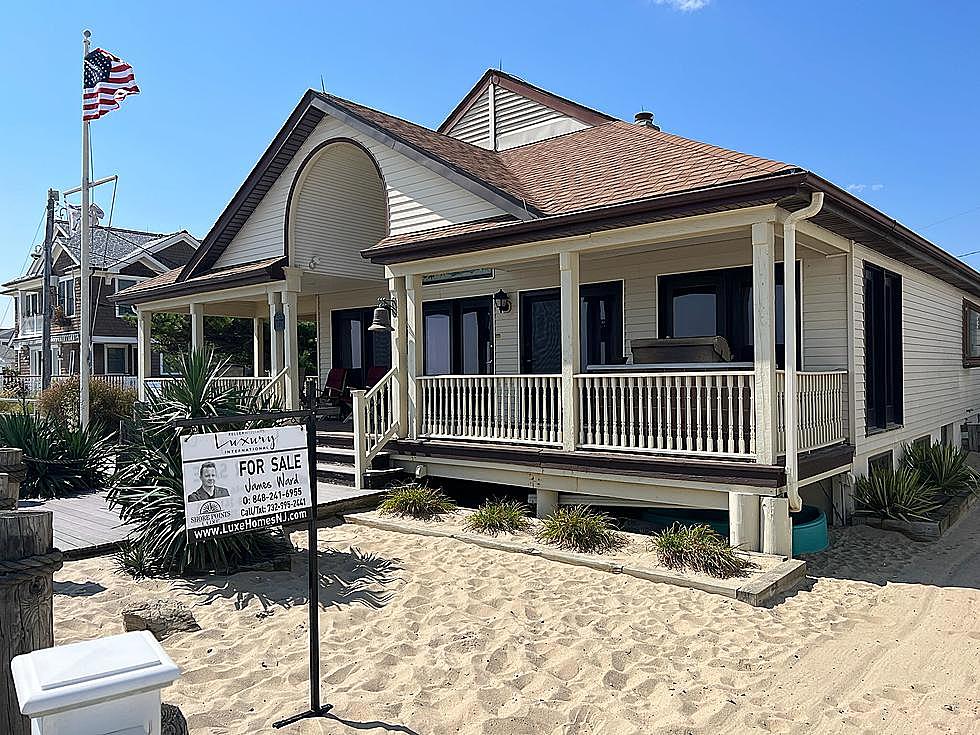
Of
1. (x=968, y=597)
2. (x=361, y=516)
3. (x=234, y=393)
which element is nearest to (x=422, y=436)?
(x=361, y=516)

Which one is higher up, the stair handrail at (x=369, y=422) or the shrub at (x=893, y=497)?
the stair handrail at (x=369, y=422)

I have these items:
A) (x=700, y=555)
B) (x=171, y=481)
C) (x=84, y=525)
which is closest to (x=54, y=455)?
(x=84, y=525)

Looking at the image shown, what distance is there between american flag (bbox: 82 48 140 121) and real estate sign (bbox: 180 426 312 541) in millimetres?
13007

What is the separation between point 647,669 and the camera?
507cm

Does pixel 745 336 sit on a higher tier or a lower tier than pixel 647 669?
higher

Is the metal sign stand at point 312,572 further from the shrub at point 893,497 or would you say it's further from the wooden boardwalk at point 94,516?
the shrub at point 893,497

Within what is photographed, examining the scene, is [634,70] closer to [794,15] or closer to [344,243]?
[794,15]

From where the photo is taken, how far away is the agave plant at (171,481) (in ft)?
22.9

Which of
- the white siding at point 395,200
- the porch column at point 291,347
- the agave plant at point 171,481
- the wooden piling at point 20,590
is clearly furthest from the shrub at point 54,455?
the wooden piling at point 20,590

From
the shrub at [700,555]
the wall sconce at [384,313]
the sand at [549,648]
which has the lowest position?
the sand at [549,648]

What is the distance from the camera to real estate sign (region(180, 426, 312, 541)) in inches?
175

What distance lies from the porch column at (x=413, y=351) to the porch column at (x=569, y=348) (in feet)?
8.34

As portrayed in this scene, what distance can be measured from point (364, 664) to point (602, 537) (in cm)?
350

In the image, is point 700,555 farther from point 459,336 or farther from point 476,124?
point 476,124
